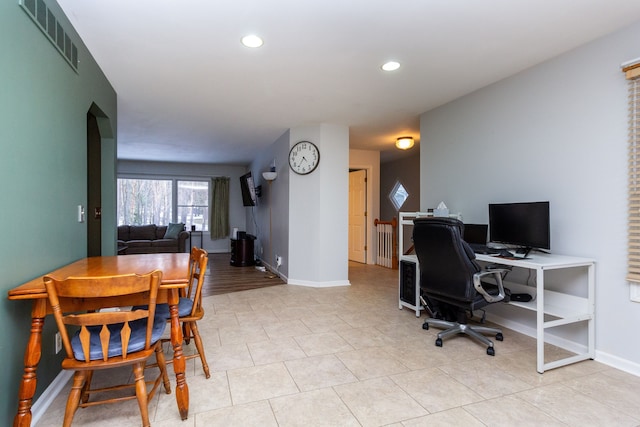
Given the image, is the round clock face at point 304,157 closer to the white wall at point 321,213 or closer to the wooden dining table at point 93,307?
the white wall at point 321,213

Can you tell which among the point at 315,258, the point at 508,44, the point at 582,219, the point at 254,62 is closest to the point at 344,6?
the point at 254,62

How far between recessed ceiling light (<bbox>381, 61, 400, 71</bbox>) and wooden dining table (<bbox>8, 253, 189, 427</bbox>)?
2.30m

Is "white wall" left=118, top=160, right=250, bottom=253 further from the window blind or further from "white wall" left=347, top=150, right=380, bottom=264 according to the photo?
the window blind

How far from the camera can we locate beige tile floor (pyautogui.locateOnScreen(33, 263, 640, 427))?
175cm

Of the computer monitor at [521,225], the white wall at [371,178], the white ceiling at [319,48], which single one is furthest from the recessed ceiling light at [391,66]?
the white wall at [371,178]

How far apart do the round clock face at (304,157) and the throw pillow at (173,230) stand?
4345mm

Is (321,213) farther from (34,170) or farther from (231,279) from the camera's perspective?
(34,170)

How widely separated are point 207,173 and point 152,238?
86.3 inches

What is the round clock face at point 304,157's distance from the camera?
16.1ft

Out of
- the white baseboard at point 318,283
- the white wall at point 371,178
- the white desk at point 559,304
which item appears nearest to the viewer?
the white desk at point 559,304

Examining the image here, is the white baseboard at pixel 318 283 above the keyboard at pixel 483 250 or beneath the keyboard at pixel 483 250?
beneath

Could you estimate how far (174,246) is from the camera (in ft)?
25.4

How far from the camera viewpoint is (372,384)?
210 centimetres

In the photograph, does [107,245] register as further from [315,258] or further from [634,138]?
[634,138]
